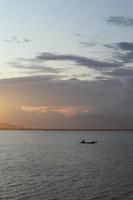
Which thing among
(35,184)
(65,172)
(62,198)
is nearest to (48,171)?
(65,172)

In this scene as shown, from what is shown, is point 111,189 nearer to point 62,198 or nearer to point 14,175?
point 62,198

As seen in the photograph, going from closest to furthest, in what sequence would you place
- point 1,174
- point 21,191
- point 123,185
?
point 21,191 < point 123,185 < point 1,174

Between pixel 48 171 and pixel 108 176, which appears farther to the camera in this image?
pixel 48 171

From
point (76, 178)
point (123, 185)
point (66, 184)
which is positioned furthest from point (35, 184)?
point (123, 185)

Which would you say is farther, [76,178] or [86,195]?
[76,178]

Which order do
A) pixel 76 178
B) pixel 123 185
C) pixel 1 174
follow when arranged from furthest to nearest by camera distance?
pixel 1 174 < pixel 76 178 < pixel 123 185

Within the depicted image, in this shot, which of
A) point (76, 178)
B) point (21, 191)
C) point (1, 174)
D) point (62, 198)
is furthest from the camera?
point (1, 174)

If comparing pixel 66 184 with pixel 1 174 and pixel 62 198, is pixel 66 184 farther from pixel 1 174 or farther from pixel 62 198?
pixel 1 174

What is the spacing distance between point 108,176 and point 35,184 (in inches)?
674

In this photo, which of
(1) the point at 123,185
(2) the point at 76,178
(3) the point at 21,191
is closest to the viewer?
(3) the point at 21,191

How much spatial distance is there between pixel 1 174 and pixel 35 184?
49.5 ft

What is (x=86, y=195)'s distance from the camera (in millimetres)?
54500

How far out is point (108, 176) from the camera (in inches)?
2933

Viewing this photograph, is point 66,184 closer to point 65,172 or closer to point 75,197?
point 75,197
